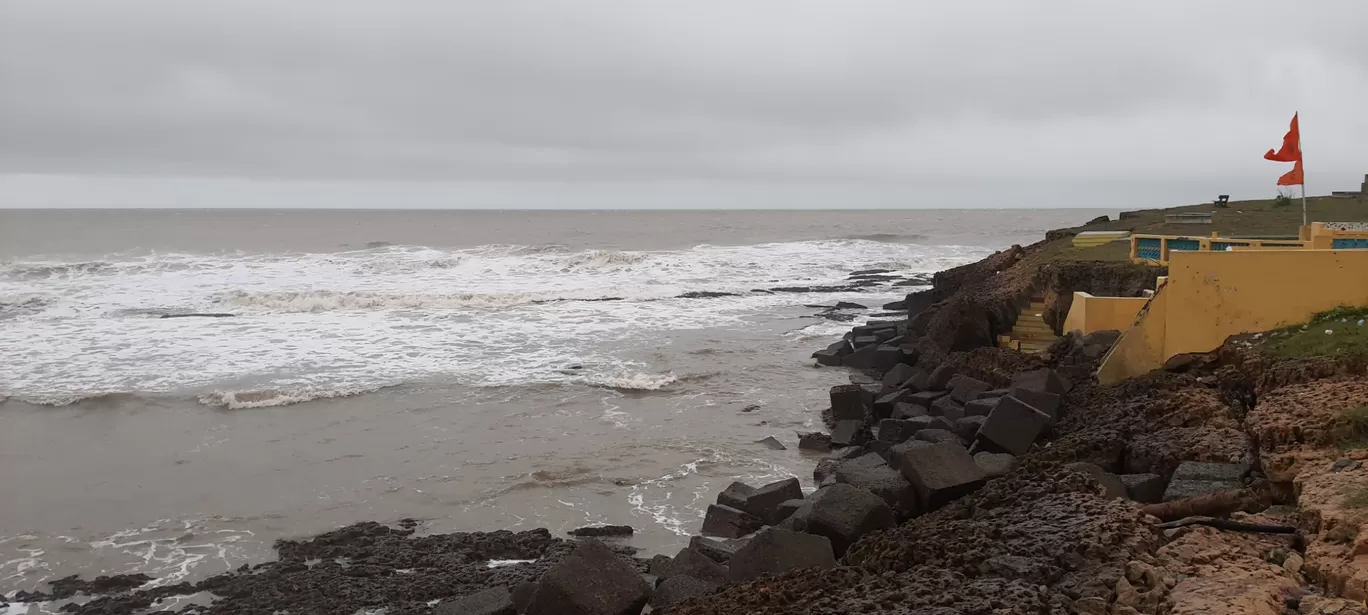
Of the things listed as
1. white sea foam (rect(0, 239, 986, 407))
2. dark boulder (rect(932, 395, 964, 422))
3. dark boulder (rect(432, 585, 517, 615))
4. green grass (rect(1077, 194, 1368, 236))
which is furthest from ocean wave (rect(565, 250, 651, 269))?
dark boulder (rect(432, 585, 517, 615))

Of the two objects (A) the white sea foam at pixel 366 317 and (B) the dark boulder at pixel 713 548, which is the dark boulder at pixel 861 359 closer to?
(A) the white sea foam at pixel 366 317

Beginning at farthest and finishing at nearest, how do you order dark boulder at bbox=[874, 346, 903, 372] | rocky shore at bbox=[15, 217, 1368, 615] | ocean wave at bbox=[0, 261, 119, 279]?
1. ocean wave at bbox=[0, 261, 119, 279]
2. dark boulder at bbox=[874, 346, 903, 372]
3. rocky shore at bbox=[15, 217, 1368, 615]

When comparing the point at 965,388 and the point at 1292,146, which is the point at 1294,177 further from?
the point at 965,388

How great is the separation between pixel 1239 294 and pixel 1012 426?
2.84 meters

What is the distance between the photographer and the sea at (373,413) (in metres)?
9.53

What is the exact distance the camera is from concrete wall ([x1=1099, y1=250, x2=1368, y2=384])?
29.9 ft

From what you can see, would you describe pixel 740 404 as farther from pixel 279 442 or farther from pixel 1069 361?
pixel 279 442

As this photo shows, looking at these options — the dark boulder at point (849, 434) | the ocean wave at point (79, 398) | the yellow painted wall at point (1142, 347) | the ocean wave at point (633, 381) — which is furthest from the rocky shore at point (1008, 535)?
the ocean wave at point (79, 398)

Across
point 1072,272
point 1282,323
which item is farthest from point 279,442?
point 1072,272

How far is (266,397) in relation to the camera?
48.7ft

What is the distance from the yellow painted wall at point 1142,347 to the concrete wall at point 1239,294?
11 mm

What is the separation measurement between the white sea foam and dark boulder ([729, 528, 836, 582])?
9181 millimetres

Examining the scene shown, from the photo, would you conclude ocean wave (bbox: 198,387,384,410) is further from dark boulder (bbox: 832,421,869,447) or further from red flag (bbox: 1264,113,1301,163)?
red flag (bbox: 1264,113,1301,163)

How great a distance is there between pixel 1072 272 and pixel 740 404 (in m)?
6.68
